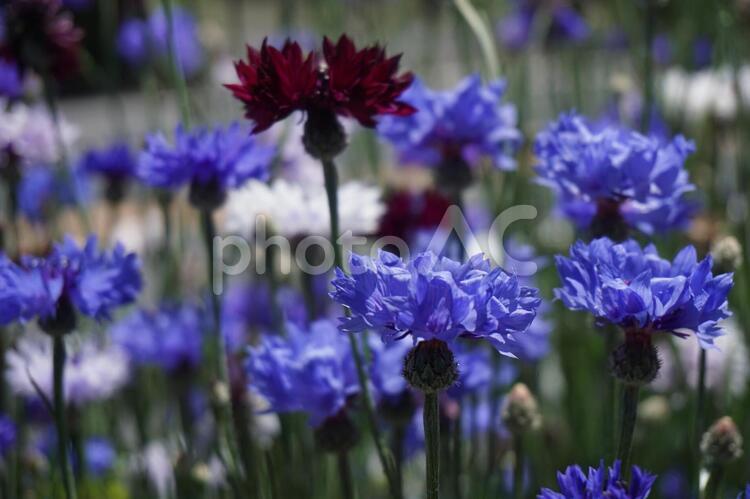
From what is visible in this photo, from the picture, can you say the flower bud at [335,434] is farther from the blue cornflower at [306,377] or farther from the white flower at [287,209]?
the white flower at [287,209]

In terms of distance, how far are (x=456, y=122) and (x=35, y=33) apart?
0.57m

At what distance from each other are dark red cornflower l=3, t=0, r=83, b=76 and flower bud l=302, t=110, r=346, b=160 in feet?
1.83

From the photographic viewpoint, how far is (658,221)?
956 mm

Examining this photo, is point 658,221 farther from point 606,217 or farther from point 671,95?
point 671,95

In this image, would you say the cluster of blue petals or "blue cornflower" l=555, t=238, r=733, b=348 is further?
the cluster of blue petals

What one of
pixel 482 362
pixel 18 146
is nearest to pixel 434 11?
pixel 18 146

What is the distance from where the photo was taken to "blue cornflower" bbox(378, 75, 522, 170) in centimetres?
107

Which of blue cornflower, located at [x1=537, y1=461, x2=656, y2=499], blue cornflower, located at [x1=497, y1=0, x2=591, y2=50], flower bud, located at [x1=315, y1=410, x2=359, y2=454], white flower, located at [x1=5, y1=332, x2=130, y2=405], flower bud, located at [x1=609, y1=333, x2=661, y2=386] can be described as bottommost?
blue cornflower, located at [x1=537, y1=461, x2=656, y2=499]

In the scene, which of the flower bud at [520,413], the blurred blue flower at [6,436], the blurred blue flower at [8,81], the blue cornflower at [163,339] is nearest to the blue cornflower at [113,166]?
the blurred blue flower at [8,81]

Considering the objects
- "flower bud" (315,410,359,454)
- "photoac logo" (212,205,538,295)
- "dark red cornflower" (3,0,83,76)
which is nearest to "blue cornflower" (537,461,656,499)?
"flower bud" (315,410,359,454)

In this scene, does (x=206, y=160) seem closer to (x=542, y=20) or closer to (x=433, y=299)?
(x=433, y=299)

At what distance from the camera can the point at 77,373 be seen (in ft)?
4.10

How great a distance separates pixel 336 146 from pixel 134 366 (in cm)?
68

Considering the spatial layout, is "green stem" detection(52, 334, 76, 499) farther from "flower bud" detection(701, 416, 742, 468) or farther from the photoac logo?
"flower bud" detection(701, 416, 742, 468)
